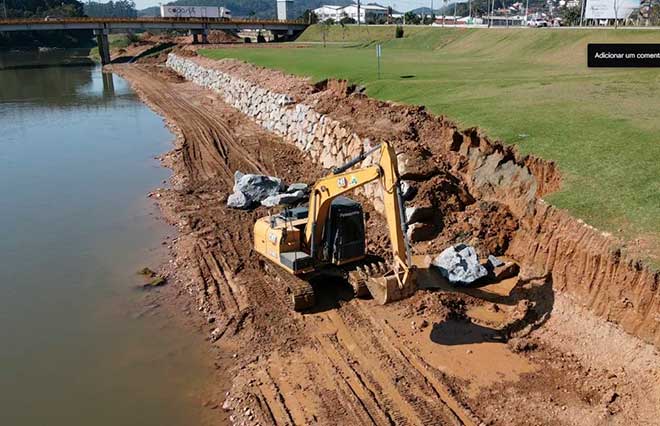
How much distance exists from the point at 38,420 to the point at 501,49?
135 feet

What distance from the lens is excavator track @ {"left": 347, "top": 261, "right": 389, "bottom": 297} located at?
39.9 feet

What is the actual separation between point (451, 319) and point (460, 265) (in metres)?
1.74

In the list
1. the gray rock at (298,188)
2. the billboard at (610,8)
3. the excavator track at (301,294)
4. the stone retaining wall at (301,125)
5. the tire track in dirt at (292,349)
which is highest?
the billboard at (610,8)

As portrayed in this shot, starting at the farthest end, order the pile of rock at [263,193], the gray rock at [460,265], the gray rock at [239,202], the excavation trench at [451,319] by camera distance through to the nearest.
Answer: the gray rock at [239,202], the pile of rock at [263,193], the gray rock at [460,265], the excavation trench at [451,319]

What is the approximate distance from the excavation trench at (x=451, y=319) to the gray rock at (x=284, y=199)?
50cm

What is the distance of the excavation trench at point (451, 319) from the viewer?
9.12 metres

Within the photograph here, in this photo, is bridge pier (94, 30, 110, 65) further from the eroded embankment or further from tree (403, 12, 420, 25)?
the eroded embankment

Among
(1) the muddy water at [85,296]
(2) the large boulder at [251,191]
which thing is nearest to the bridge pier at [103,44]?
(1) the muddy water at [85,296]

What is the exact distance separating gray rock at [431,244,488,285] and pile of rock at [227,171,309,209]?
6509 mm

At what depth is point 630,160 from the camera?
40.5ft

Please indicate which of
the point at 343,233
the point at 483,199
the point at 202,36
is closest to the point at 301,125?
the point at 483,199

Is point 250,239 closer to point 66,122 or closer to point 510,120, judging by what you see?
point 510,120

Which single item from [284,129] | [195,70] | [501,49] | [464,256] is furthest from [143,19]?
[464,256]

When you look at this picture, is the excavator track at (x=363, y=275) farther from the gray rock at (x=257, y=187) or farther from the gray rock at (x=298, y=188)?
the gray rock at (x=257, y=187)
